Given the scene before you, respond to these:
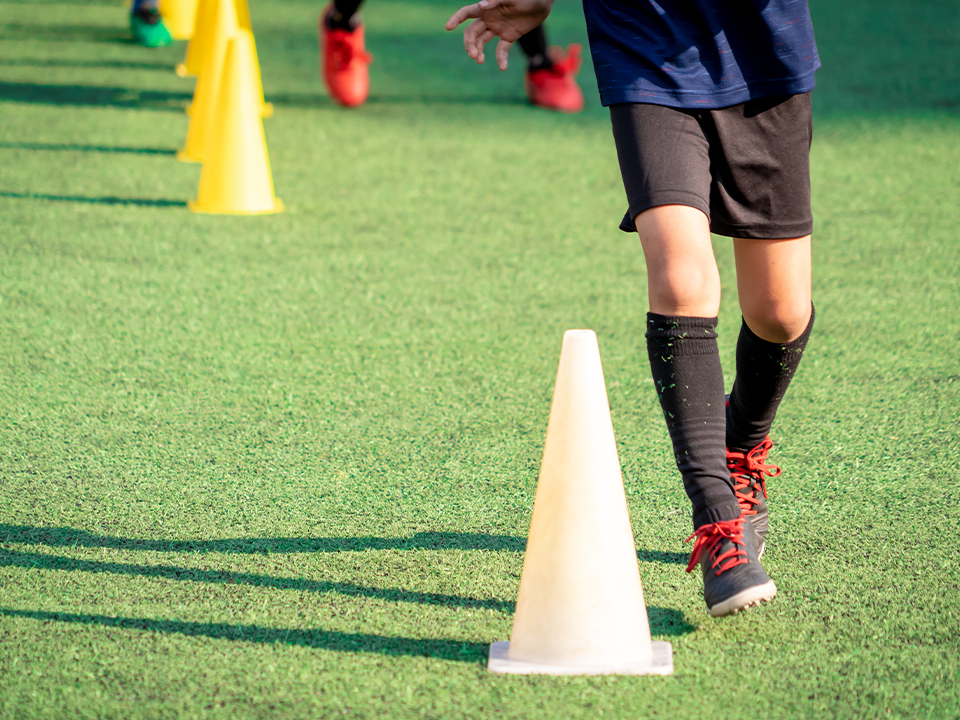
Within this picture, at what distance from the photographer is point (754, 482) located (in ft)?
8.34

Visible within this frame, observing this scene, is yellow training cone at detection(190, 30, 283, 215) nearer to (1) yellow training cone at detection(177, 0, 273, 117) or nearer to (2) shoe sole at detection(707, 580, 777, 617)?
(1) yellow training cone at detection(177, 0, 273, 117)

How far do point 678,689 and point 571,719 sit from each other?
0.22m

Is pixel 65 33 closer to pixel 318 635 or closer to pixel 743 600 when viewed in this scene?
pixel 318 635

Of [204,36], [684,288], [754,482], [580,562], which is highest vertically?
[684,288]

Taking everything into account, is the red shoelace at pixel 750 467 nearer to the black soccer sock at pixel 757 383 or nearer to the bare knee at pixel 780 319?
the black soccer sock at pixel 757 383

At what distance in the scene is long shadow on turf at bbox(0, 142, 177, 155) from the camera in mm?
6398

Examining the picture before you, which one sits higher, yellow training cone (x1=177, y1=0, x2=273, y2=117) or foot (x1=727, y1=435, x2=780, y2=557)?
foot (x1=727, y1=435, x2=780, y2=557)

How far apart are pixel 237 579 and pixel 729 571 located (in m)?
1.02

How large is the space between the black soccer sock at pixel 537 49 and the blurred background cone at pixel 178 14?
12.4 ft

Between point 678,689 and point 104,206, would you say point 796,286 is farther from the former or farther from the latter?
point 104,206

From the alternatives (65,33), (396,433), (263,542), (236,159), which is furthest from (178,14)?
(263,542)

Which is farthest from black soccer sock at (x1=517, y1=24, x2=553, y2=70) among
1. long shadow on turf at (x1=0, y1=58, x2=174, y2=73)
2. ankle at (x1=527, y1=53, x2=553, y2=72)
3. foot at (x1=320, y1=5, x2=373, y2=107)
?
long shadow on turf at (x1=0, y1=58, x2=174, y2=73)

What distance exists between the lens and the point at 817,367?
3695mm

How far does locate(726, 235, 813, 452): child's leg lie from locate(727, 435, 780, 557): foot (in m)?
0.02
